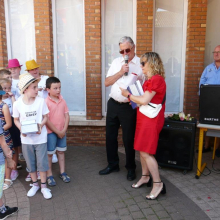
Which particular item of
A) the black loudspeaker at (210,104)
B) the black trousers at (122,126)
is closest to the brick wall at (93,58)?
the black trousers at (122,126)

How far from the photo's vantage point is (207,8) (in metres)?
5.84

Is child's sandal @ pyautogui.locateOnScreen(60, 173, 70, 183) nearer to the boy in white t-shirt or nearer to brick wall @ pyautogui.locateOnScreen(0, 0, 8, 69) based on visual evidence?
the boy in white t-shirt

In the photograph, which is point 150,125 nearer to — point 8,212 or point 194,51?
point 8,212

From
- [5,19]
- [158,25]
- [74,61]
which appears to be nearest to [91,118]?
[74,61]

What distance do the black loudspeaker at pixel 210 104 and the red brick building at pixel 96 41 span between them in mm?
1604

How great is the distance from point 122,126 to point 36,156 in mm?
1417

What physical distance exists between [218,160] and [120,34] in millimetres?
3442

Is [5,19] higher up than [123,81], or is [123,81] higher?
[5,19]

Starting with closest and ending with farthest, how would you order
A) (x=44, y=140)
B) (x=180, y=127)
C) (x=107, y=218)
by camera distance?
(x=107, y=218), (x=44, y=140), (x=180, y=127)

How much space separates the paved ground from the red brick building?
1818mm

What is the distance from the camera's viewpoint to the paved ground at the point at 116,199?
3.29m

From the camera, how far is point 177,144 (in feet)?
14.2

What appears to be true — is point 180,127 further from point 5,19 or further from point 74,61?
point 5,19

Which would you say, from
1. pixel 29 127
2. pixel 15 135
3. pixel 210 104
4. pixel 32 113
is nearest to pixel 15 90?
pixel 15 135
